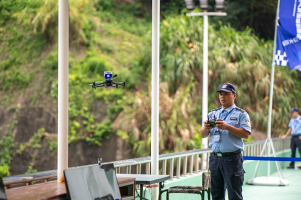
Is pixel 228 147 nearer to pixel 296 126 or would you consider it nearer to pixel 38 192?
pixel 38 192

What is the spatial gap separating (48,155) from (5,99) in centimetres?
320

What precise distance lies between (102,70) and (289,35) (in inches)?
416

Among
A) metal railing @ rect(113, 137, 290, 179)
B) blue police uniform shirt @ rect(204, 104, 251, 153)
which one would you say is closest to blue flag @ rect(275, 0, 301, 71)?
metal railing @ rect(113, 137, 290, 179)

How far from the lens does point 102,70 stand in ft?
55.0

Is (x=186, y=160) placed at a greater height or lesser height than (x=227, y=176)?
lesser

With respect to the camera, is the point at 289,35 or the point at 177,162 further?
the point at 289,35

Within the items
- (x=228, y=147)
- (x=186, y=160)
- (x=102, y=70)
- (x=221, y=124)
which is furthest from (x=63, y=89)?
(x=102, y=70)

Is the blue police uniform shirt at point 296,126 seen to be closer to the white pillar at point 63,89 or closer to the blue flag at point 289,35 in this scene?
the blue flag at point 289,35

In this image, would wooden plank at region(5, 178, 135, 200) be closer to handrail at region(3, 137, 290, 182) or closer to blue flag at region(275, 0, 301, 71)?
handrail at region(3, 137, 290, 182)

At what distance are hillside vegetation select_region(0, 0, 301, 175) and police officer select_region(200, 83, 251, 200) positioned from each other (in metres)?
10.1

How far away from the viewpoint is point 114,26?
19500mm

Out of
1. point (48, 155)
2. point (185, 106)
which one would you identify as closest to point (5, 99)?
point (48, 155)

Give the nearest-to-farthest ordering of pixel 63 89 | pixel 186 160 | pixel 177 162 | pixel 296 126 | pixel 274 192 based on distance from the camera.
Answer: pixel 63 89, pixel 177 162, pixel 186 160, pixel 274 192, pixel 296 126

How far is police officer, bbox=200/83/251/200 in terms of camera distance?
3.75 metres
